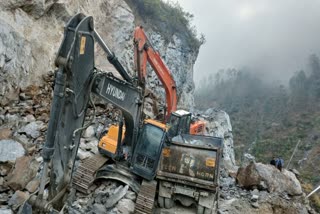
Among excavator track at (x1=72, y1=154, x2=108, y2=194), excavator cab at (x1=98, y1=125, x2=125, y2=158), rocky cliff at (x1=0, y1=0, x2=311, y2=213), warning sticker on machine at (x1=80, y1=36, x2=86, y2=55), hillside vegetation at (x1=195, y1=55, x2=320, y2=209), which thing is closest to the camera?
warning sticker on machine at (x1=80, y1=36, x2=86, y2=55)

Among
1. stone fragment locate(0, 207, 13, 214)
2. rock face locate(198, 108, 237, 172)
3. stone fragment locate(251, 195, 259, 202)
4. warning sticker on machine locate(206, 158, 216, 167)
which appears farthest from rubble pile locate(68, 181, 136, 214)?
rock face locate(198, 108, 237, 172)

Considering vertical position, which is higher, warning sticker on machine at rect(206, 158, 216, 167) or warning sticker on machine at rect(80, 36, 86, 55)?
warning sticker on machine at rect(80, 36, 86, 55)

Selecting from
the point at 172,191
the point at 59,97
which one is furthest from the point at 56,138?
the point at 172,191

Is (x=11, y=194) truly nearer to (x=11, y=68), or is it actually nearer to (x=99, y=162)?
(x=99, y=162)

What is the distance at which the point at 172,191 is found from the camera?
23.2ft

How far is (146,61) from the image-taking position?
913cm

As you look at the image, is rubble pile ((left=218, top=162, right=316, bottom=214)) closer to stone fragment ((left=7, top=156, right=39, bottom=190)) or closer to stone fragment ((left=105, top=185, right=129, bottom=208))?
stone fragment ((left=105, top=185, right=129, bottom=208))

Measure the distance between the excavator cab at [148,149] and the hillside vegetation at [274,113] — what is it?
28.6 m

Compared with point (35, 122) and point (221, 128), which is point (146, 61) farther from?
point (221, 128)

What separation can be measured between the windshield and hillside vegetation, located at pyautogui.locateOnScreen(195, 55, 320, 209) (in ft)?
94.1

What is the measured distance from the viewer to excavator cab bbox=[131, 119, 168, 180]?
6.88 meters

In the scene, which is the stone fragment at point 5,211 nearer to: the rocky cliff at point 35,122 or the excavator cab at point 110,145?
the rocky cliff at point 35,122

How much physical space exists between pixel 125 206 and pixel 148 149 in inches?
49.8

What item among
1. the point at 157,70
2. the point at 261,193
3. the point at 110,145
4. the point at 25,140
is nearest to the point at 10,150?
the point at 25,140
